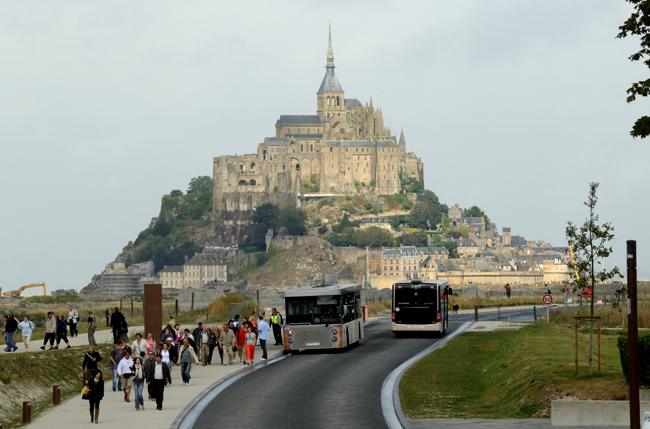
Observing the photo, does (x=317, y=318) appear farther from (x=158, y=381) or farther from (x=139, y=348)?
(x=158, y=381)

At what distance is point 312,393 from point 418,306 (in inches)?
875

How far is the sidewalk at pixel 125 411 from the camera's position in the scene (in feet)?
106

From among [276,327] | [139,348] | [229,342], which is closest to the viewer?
[139,348]

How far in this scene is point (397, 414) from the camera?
32500 mm

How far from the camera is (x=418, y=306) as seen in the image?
59500 mm

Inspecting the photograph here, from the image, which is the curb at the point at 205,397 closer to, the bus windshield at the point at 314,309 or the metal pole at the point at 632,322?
the bus windshield at the point at 314,309

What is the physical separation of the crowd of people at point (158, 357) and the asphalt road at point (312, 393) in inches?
62.9

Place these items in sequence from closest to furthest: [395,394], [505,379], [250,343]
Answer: [395,394] < [505,379] < [250,343]

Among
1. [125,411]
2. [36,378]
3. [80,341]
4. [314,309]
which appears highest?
[314,309]

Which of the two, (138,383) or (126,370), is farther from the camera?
(126,370)

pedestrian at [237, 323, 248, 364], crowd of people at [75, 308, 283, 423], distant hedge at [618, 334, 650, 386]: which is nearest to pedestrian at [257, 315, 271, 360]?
crowd of people at [75, 308, 283, 423]

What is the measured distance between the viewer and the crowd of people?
1341 inches

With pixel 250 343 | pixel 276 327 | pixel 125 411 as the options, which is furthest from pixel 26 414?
pixel 276 327

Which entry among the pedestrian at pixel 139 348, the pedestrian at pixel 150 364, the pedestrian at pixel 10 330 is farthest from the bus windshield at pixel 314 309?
the pedestrian at pixel 150 364
